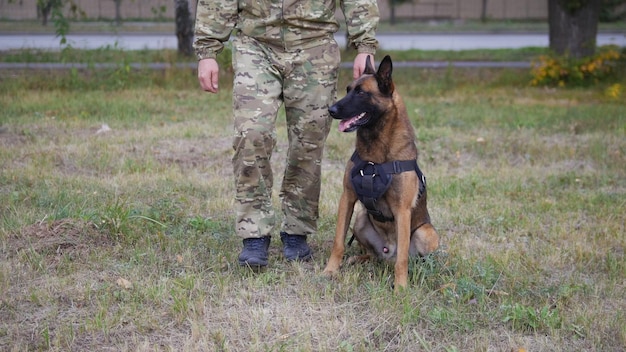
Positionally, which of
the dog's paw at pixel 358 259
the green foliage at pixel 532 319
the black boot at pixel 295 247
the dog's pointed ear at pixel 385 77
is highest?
the dog's pointed ear at pixel 385 77

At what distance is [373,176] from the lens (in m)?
4.60

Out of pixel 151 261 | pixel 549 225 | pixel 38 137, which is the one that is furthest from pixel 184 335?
pixel 38 137

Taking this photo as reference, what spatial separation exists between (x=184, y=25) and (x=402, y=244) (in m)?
12.5

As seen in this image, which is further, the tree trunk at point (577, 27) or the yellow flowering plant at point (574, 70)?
the tree trunk at point (577, 27)

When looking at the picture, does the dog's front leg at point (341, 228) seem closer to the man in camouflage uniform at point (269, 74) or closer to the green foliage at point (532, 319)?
the man in camouflage uniform at point (269, 74)

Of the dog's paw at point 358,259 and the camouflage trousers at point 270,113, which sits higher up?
the camouflage trousers at point 270,113

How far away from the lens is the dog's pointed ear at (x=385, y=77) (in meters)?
4.44

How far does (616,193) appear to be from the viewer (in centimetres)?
722

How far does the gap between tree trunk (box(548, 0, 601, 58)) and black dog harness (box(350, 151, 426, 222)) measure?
461 inches

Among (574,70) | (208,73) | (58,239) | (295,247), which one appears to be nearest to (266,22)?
(208,73)

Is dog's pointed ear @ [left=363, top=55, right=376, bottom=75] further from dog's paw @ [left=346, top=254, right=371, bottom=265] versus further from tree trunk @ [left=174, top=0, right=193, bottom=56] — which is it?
tree trunk @ [left=174, top=0, right=193, bottom=56]

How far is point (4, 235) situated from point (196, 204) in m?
1.64

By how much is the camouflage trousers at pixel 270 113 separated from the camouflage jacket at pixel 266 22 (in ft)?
0.20

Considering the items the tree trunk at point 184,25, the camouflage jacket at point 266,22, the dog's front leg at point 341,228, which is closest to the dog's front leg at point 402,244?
the dog's front leg at point 341,228
